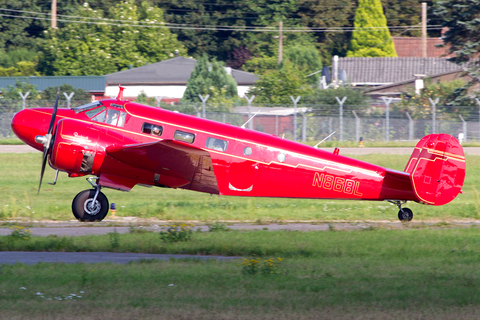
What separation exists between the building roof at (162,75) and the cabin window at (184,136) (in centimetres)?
4315

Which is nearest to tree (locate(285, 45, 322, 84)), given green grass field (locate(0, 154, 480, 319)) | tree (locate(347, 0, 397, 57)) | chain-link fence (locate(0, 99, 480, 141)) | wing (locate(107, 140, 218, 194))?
tree (locate(347, 0, 397, 57))

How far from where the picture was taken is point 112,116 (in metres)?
14.6

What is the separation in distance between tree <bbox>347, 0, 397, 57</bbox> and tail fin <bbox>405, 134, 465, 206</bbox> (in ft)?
225

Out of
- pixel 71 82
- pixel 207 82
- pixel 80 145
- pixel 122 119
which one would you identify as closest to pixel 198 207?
pixel 122 119

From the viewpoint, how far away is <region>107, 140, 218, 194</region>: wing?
1334 centimetres

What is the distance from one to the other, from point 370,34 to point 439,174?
230 ft

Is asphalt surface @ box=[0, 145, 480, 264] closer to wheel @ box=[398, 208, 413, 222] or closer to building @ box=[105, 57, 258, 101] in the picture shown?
wheel @ box=[398, 208, 413, 222]

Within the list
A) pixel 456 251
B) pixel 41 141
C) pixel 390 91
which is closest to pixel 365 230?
pixel 456 251

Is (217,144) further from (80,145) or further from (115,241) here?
(115,241)

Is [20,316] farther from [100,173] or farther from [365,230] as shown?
[365,230]

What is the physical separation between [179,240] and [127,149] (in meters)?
2.90

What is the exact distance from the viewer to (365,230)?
47.2 feet

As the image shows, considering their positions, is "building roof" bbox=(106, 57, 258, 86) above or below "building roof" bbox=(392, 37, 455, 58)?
below

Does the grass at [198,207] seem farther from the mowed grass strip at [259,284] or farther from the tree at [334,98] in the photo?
the tree at [334,98]
